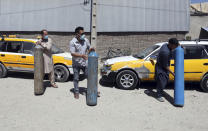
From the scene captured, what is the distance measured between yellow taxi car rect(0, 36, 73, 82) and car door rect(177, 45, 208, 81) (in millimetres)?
3815

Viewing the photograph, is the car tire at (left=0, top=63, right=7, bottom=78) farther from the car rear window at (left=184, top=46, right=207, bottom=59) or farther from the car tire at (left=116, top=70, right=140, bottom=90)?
the car rear window at (left=184, top=46, right=207, bottom=59)

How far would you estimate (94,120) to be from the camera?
14.0 ft

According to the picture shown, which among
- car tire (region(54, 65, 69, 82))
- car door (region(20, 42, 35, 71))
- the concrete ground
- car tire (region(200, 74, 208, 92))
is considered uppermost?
car door (region(20, 42, 35, 71))

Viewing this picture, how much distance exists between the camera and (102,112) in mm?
4707

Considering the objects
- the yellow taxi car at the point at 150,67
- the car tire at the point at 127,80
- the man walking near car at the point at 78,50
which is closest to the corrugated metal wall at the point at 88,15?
the yellow taxi car at the point at 150,67

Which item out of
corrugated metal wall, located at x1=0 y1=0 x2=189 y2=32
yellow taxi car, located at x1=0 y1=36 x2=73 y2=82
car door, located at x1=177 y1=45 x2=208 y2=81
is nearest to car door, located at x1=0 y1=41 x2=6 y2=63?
yellow taxi car, located at x1=0 y1=36 x2=73 y2=82

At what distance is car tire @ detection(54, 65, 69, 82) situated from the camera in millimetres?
7305

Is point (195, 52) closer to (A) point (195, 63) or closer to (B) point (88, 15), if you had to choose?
(A) point (195, 63)

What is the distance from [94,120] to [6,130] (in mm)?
1641

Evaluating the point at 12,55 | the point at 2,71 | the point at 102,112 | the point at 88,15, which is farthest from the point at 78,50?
the point at 88,15

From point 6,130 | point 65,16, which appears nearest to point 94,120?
point 6,130

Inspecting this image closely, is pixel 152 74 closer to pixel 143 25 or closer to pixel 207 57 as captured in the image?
pixel 207 57

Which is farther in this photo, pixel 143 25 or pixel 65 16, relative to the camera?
pixel 143 25

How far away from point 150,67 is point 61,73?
10.2 feet
